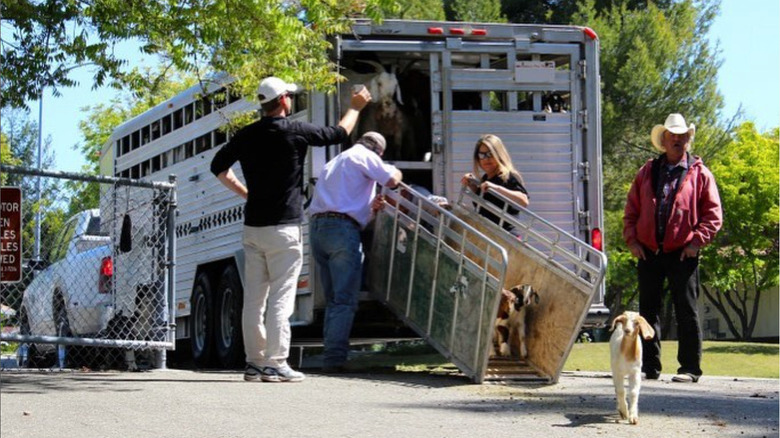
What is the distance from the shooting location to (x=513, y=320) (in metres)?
11.4

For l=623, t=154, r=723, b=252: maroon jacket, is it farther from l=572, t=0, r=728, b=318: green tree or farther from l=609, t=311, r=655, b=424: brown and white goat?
l=572, t=0, r=728, b=318: green tree

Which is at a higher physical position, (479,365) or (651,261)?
(651,261)

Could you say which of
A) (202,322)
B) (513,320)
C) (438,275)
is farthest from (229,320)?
(513,320)

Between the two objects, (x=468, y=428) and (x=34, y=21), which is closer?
(x=468, y=428)

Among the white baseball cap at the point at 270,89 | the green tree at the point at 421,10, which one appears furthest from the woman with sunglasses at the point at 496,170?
the green tree at the point at 421,10

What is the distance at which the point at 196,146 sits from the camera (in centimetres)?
1562

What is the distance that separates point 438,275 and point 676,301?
7.03 feet

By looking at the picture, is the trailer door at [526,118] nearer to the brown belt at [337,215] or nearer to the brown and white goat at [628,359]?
the brown belt at [337,215]

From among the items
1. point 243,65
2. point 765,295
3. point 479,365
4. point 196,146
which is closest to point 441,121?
point 243,65

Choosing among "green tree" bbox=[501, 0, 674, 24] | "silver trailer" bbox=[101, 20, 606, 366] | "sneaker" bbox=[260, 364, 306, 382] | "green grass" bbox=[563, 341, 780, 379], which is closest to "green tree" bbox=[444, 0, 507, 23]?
"green tree" bbox=[501, 0, 674, 24]

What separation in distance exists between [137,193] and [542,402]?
21.6ft

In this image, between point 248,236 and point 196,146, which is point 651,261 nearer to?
point 248,236

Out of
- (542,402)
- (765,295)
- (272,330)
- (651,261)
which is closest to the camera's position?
(542,402)

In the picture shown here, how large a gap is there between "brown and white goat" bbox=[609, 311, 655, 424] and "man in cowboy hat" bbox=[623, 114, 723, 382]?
A: 9.87 feet
